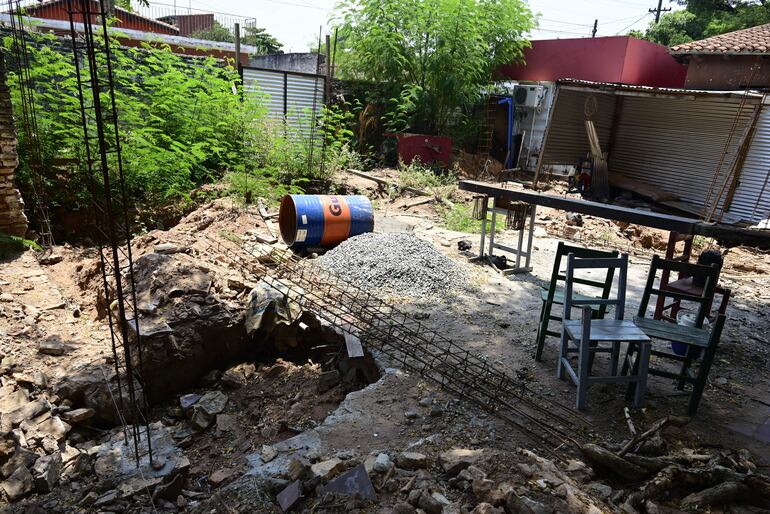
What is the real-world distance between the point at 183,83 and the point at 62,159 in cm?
326

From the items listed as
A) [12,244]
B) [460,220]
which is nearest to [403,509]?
[12,244]

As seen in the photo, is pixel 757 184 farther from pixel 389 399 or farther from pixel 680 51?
pixel 389 399

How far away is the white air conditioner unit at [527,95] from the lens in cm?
1709

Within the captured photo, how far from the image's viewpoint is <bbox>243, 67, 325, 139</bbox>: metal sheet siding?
12.8 meters

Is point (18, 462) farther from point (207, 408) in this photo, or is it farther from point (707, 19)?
point (707, 19)

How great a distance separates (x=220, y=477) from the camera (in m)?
3.64

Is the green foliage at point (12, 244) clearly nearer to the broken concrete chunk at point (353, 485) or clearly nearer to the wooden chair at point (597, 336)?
the broken concrete chunk at point (353, 485)

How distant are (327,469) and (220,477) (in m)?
0.88

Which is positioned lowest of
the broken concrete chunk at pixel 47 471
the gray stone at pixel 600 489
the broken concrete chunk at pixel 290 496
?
the broken concrete chunk at pixel 47 471

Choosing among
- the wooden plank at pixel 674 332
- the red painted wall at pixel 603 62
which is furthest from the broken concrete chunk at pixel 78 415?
the red painted wall at pixel 603 62

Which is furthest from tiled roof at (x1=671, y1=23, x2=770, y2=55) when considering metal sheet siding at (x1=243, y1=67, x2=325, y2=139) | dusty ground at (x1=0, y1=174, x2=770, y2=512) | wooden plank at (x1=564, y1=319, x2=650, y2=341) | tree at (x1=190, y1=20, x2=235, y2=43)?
tree at (x1=190, y1=20, x2=235, y2=43)

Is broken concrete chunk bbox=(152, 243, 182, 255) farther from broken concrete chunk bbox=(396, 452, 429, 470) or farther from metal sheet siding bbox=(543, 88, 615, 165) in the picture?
metal sheet siding bbox=(543, 88, 615, 165)

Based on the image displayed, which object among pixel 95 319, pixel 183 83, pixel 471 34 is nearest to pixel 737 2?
pixel 471 34

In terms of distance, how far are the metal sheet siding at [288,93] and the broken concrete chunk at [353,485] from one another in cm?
1039
